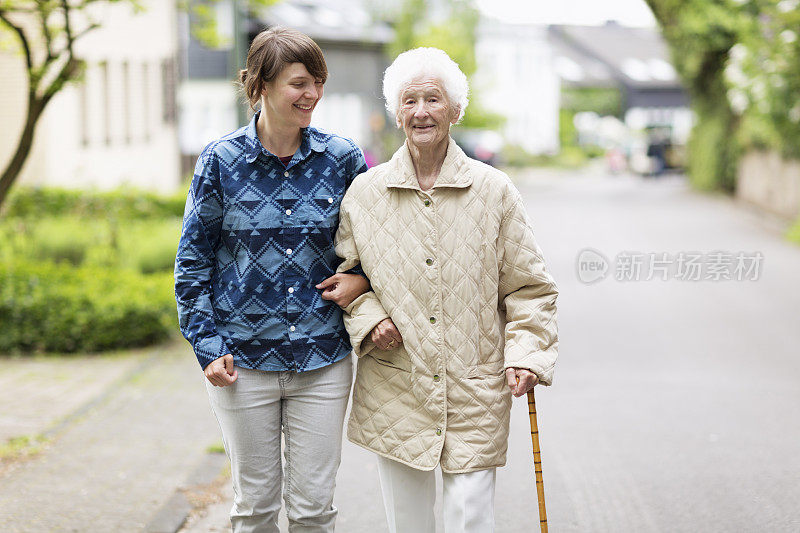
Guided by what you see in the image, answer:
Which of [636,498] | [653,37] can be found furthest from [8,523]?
[653,37]

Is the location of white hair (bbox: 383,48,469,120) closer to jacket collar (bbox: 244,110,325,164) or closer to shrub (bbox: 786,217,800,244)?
jacket collar (bbox: 244,110,325,164)

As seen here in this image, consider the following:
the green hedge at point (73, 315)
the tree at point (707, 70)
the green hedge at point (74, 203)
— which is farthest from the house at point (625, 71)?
the green hedge at point (73, 315)

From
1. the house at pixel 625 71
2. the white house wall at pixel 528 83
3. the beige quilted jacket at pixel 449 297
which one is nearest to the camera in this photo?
the beige quilted jacket at pixel 449 297

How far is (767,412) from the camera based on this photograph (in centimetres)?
A: 724

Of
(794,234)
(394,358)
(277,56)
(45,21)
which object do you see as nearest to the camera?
(277,56)

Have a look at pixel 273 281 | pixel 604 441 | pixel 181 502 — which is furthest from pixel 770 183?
pixel 273 281

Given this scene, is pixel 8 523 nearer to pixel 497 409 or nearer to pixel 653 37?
pixel 497 409

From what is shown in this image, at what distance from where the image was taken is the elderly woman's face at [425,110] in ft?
11.0

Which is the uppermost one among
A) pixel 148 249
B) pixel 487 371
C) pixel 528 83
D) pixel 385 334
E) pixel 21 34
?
pixel 528 83

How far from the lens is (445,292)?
3385 millimetres

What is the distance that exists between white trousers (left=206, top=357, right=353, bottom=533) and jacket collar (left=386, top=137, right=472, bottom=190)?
648 millimetres

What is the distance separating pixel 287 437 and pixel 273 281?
56cm

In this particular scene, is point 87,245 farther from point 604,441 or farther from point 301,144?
point 301,144

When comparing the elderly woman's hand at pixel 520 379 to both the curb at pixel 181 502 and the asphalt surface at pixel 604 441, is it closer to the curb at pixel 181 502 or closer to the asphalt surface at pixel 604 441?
the asphalt surface at pixel 604 441
